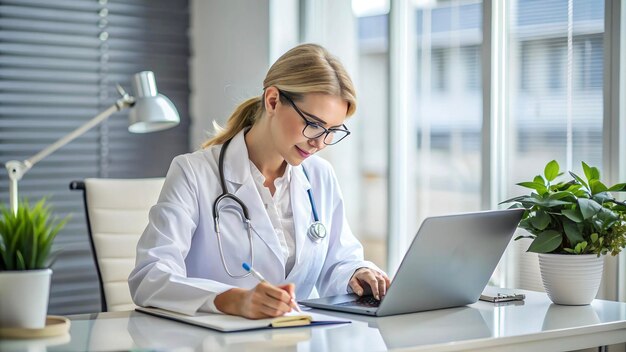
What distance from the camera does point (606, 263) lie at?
8.44ft

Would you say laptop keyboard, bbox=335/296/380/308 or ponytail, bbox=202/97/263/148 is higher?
ponytail, bbox=202/97/263/148

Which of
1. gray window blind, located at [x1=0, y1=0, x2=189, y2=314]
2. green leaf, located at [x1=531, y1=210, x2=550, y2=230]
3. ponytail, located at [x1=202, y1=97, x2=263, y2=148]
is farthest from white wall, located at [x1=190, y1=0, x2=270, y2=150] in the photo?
green leaf, located at [x1=531, y1=210, x2=550, y2=230]

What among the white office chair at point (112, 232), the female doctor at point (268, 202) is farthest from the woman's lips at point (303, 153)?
the white office chair at point (112, 232)

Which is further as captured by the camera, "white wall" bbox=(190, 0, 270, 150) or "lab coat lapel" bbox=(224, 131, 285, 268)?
"white wall" bbox=(190, 0, 270, 150)

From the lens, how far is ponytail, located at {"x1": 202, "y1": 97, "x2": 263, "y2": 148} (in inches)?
92.8

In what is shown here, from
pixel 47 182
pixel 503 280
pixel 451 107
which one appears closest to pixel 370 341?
pixel 503 280

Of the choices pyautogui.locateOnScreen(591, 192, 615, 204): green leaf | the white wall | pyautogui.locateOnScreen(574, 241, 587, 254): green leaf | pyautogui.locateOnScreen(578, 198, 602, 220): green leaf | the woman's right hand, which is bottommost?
the woman's right hand

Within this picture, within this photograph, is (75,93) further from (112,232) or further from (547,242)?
(547,242)

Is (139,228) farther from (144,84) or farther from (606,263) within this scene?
(606,263)

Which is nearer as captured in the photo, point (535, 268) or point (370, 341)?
point (370, 341)

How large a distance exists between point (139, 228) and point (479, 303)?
121cm

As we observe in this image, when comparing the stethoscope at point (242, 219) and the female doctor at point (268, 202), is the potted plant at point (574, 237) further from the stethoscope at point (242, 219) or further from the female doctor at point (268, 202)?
the stethoscope at point (242, 219)

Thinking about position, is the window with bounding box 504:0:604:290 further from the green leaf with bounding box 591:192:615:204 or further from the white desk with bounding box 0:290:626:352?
the white desk with bounding box 0:290:626:352

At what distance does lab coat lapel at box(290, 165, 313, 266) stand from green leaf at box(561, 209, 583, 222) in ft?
2.16
